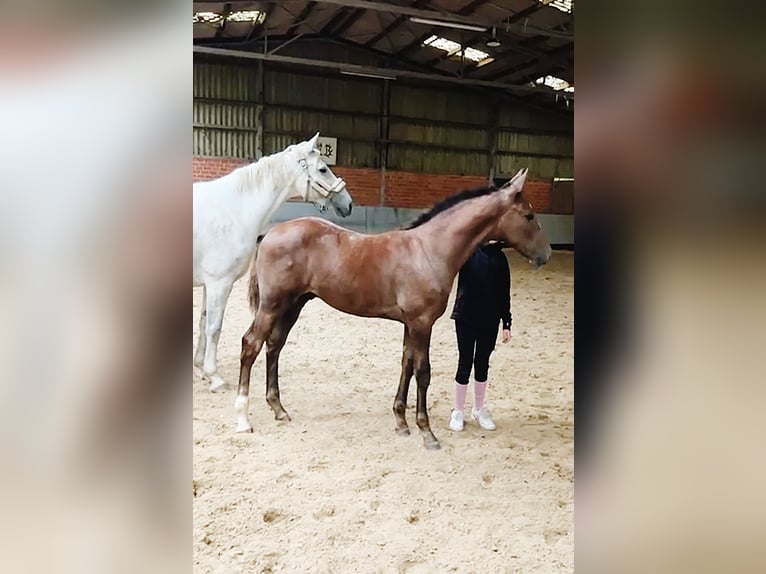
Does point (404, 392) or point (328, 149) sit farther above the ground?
point (328, 149)

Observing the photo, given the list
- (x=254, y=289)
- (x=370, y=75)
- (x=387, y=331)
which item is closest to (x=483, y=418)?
(x=387, y=331)

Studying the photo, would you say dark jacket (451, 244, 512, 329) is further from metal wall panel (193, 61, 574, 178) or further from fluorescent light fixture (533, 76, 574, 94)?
fluorescent light fixture (533, 76, 574, 94)

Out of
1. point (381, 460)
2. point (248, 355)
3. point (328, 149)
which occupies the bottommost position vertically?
point (381, 460)

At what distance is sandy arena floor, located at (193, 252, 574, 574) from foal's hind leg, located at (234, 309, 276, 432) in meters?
0.02

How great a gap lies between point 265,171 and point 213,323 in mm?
366

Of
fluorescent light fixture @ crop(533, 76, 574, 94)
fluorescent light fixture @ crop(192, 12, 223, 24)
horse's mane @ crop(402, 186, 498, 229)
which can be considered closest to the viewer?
fluorescent light fixture @ crop(192, 12, 223, 24)

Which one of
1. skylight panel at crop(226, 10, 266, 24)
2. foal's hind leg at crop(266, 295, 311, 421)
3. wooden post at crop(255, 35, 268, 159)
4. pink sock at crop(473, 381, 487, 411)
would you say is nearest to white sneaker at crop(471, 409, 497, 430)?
pink sock at crop(473, 381, 487, 411)

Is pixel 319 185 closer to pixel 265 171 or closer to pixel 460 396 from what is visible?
pixel 265 171

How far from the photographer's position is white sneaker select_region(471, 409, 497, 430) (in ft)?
4.48

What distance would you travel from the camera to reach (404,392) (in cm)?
130
